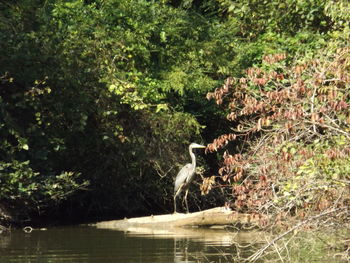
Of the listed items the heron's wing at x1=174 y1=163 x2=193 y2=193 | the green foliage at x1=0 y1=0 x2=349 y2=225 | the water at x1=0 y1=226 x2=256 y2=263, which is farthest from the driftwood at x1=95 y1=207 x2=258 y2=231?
the heron's wing at x1=174 y1=163 x2=193 y2=193

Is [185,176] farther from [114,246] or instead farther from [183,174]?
[114,246]

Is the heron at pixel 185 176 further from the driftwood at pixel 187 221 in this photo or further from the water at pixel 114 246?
the water at pixel 114 246

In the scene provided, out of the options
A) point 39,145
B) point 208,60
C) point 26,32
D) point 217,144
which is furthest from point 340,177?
point 208,60

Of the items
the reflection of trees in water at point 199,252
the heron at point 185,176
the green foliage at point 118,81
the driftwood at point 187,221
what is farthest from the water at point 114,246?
the heron at point 185,176

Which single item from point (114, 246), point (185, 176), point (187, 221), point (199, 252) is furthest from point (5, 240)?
point (185, 176)

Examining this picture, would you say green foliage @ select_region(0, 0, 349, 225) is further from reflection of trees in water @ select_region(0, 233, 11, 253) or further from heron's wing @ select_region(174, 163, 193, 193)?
heron's wing @ select_region(174, 163, 193, 193)

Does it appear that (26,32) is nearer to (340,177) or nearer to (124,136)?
(124,136)

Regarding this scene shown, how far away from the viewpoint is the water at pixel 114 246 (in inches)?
425

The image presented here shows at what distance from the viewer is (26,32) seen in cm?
1562

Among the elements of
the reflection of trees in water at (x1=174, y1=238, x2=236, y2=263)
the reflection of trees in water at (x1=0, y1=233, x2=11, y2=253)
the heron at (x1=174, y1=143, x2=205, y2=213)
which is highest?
the heron at (x1=174, y1=143, x2=205, y2=213)

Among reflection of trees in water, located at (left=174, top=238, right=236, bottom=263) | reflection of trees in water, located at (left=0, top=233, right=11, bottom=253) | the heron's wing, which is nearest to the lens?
reflection of trees in water, located at (left=174, top=238, right=236, bottom=263)

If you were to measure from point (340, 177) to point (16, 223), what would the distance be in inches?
328

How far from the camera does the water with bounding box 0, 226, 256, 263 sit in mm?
10797

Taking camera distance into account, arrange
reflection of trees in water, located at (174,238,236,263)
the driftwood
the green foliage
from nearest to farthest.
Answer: reflection of trees in water, located at (174,238,236,263) < the driftwood < the green foliage
